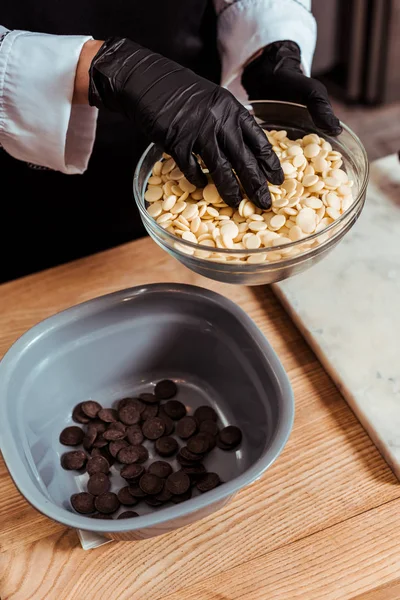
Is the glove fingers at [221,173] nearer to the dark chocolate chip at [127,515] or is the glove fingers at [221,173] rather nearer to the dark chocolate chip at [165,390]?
the dark chocolate chip at [165,390]

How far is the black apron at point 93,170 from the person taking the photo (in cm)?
110

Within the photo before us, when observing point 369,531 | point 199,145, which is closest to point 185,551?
point 369,531

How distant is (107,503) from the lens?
80 cm

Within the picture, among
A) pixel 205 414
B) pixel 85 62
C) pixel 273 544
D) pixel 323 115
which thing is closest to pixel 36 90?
pixel 85 62

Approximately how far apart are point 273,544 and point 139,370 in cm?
33

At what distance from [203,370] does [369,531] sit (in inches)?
12.9

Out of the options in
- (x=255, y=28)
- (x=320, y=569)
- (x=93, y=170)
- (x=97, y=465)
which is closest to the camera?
(x=320, y=569)

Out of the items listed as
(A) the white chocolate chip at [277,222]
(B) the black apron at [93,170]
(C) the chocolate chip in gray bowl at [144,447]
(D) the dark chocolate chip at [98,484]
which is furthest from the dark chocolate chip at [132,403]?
(B) the black apron at [93,170]

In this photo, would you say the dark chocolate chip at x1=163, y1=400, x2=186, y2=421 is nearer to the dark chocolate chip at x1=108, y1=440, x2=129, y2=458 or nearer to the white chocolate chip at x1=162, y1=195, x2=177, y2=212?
the dark chocolate chip at x1=108, y1=440, x2=129, y2=458

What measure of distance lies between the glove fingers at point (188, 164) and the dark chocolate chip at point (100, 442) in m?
0.37

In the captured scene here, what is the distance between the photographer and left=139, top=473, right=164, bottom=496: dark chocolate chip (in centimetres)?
81

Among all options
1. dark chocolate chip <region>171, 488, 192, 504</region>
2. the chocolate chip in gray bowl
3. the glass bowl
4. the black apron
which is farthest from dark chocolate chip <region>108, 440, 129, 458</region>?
the black apron

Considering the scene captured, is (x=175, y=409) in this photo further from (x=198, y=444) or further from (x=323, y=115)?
(x=323, y=115)

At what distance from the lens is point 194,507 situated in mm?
670
